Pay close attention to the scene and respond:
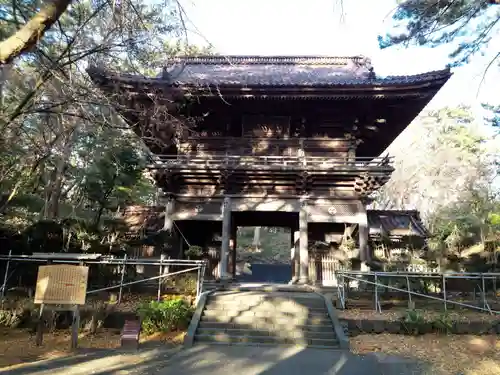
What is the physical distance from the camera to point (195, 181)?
13.6 m

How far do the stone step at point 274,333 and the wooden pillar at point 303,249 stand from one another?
14.1ft

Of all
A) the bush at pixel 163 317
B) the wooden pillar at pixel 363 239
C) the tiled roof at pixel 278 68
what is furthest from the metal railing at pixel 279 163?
the bush at pixel 163 317

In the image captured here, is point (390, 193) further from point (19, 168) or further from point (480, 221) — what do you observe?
point (19, 168)

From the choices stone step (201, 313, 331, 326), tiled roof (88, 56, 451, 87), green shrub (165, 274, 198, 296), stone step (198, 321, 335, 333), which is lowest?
stone step (198, 321, 335, 333)

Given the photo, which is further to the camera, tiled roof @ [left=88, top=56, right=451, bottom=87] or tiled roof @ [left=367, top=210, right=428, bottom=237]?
tiled roof @ [left=88, top=56, right=451, bottom=87]

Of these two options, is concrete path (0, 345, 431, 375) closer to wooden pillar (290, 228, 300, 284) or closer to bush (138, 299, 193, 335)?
bush (138, 299, 193, 335)

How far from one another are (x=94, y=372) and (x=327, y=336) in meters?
4.89

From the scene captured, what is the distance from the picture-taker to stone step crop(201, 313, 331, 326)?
28.4 ft

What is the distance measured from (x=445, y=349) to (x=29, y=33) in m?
9.09

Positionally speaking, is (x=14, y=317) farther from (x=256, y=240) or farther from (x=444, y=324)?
(x=256, y=240)

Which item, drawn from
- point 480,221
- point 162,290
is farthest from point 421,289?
point 162,290

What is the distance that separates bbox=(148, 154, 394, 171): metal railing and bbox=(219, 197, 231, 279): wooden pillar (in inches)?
56.8

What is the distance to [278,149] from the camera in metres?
13.9

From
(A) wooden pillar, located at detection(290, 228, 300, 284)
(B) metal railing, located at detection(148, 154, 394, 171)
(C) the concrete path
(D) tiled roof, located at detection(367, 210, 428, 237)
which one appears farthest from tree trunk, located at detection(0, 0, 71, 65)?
(D) tiled roof, located at detection(367, 210, 428, 237)
